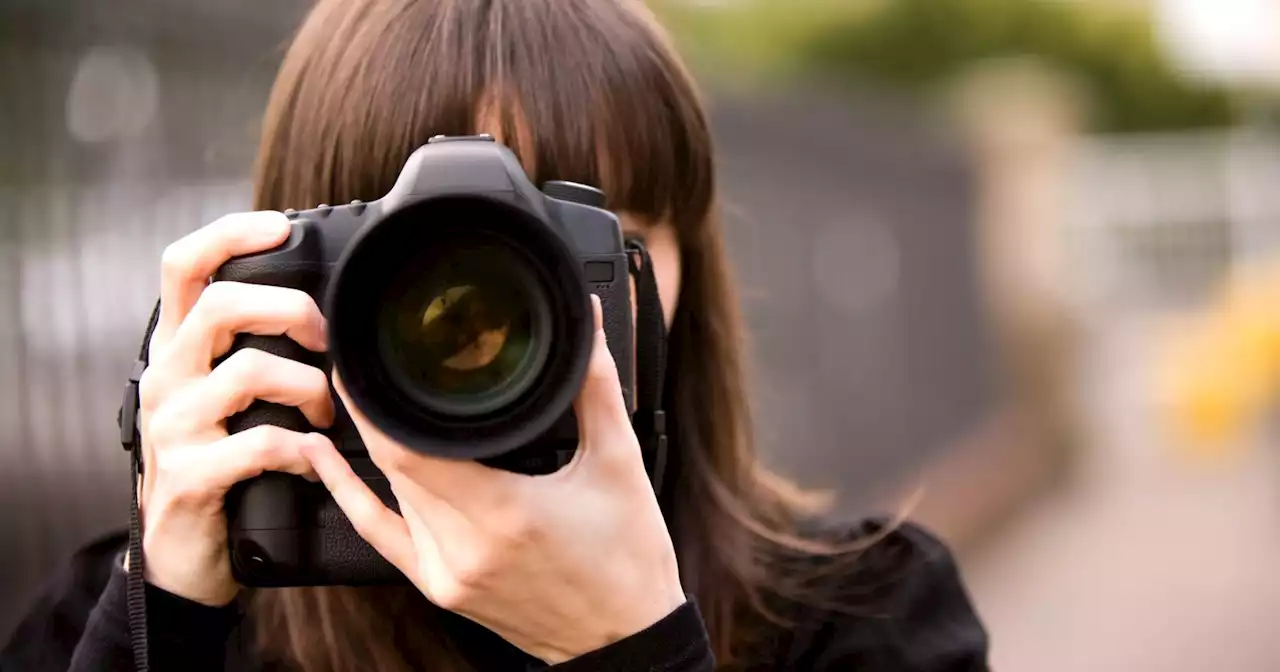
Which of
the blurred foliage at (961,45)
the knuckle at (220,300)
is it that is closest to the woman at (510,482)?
the knuckle at (220,300)

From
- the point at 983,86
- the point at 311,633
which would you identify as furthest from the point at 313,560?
the point at 983,86

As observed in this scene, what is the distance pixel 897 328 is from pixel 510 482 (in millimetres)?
5104

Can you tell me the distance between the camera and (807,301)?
544 centimetres

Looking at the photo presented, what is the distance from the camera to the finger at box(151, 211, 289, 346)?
1160 millimetres

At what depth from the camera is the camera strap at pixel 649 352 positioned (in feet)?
4.42

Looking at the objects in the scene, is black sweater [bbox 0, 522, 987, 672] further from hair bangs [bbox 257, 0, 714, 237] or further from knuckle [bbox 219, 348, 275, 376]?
hair bangs [bbox 257, 0, 714, 237]

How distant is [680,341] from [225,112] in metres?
2.00

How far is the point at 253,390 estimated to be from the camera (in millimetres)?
1139

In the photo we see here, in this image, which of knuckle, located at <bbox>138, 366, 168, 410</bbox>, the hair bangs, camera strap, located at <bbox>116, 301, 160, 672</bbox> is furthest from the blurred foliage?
knuckle, located at <bbox>138, 366, 168, 410</bbox>

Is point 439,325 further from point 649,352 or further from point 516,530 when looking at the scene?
point 649,352

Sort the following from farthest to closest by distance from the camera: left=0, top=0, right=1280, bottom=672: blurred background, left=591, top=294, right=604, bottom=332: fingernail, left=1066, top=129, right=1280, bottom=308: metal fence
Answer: left=1066, top=129, right=1280, bottom=308: metal fence → left=0, top=0, right=1280, bottom=672: blurred background → left=591, top=294, right=604, bottom=332: fingernail

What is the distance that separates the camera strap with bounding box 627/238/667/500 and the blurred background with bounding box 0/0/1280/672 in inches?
19.1

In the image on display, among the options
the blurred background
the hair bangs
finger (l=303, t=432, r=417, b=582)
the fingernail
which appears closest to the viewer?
the fingernail

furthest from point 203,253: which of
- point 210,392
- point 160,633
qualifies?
point 160,633
